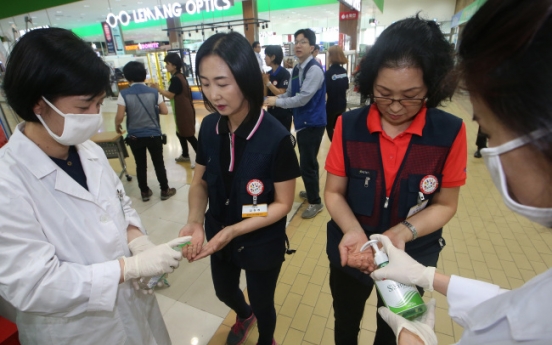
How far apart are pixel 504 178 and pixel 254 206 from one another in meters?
0.91

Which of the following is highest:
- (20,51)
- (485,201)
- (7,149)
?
(20,51)

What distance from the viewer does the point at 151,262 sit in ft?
3.51

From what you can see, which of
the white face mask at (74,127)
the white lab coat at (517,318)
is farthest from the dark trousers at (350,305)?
the white face mask at (74,127)

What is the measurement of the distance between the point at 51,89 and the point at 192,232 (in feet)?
2.68

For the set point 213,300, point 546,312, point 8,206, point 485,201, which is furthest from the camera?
point 485,201

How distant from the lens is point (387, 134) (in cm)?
114

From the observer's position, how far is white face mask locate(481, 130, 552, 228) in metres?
0.53

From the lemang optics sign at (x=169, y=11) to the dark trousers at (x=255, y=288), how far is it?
22.4 ft

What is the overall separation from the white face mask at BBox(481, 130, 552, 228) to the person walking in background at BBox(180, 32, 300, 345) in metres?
0.79

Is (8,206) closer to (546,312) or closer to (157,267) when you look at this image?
(157,267)

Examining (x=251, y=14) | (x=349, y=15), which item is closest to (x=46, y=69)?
(x=251, y=14)

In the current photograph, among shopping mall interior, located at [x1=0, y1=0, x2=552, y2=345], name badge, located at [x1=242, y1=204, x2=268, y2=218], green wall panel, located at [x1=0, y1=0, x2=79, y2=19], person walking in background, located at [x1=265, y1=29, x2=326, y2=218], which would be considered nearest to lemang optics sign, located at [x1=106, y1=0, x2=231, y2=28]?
green wall panel, located at [x1=0, y1=0, x2=79, y2=19]

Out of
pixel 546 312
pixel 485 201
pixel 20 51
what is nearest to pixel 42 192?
pixel 20 51

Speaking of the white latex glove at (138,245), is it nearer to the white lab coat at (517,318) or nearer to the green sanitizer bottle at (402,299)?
the green sanitizer bottle at (402,299)
